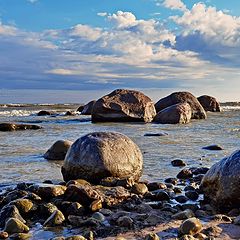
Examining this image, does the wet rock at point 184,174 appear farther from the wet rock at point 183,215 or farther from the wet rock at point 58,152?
the wet rock at point 58,152

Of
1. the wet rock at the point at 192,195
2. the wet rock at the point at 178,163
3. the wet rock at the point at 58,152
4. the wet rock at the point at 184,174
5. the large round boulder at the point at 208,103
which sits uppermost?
the large round boulder at the point at 208,103

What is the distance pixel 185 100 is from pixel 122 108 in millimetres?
5928

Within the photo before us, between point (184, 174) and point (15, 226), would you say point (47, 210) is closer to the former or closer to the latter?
point (15, 226)

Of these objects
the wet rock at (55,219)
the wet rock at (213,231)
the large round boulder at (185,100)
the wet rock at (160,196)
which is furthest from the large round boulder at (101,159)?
the large round boulder at (185,100)

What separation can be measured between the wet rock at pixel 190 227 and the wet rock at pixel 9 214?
2.06m

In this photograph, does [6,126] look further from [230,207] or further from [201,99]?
[201,99]

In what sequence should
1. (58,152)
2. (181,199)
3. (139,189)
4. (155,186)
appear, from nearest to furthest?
(181,199)
(139,189)
(155,186)
(58,152)

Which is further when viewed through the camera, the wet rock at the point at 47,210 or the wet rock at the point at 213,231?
the wet rock at the point at 47,210

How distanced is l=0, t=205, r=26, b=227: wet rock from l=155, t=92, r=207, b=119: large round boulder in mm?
23605

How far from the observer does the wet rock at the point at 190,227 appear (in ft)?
17.5

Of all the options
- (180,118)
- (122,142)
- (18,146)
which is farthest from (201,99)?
(122,142)

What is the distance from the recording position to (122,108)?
24.8m

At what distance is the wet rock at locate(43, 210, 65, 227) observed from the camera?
5776 millimetres

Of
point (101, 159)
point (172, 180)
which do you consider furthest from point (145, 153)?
point (101, 159)
